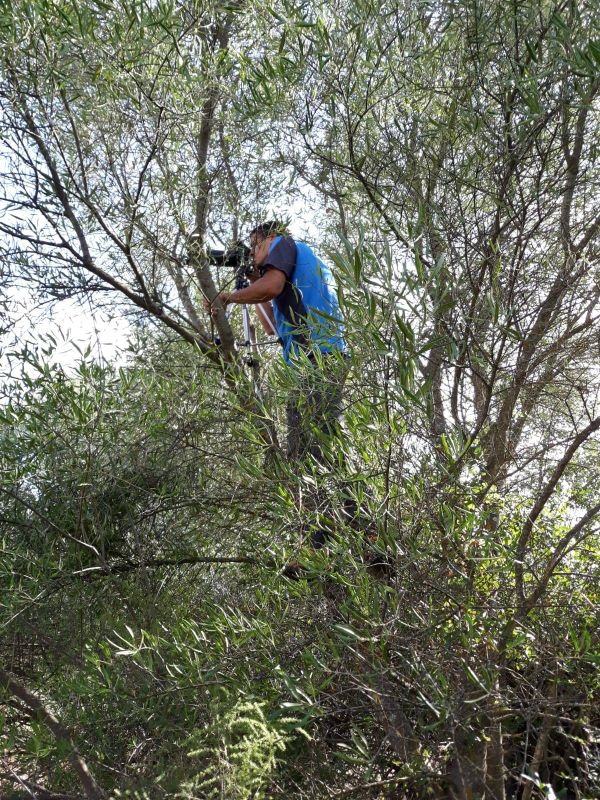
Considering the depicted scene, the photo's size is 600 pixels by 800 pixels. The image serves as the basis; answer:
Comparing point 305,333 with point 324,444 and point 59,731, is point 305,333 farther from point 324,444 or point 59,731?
point 59,731

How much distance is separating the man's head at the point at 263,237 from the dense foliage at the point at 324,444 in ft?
0.58

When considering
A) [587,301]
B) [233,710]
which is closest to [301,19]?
[587,301]

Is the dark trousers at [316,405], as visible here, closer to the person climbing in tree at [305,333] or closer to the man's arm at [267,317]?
the person climbing in tree at [305,333]

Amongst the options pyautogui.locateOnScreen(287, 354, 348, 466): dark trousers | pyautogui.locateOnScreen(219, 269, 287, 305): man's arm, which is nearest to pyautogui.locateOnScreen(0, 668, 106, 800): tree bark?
pyautogui.locateOnScreen(287, 354, 348, 466): dark trousers

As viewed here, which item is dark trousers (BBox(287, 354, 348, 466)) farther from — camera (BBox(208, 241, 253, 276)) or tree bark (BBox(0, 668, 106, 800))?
tree bark (BBox(0, 668, 106, 800))

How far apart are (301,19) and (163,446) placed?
177cm

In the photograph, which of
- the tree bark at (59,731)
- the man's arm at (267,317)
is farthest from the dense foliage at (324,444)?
the man's arm at (267,317)

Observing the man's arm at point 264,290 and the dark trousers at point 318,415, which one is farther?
the man's arm at point 264,290

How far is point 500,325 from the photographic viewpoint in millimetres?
2793

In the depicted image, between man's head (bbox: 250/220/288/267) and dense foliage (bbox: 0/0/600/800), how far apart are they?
0.18 metres

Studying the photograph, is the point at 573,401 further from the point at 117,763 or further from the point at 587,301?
the point at 117,763

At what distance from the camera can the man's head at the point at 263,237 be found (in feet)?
13.1

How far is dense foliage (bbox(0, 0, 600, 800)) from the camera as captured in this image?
2580 millimetres

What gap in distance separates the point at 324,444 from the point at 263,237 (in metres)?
1.57
